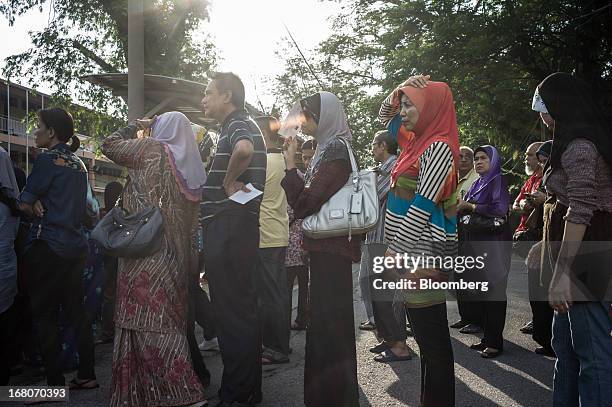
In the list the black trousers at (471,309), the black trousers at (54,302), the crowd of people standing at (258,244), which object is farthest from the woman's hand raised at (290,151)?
the black trousers at (471,309)

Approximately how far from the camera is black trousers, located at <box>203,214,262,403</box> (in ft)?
11.1

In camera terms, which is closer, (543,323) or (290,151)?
(290,151)

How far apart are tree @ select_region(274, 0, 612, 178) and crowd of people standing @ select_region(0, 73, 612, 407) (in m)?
11.2

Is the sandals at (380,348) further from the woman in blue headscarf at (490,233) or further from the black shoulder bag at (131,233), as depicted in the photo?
the black shoulder bag at (131,233)

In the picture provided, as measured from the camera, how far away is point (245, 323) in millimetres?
3461

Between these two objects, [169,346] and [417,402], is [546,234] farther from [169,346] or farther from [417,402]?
[169,346]

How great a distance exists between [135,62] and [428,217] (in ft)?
17.7

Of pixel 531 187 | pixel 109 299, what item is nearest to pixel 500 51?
pixel 531 187

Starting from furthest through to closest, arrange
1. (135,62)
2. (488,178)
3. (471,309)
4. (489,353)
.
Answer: (135,62)
(471,309)
(488,178)
(489,353)

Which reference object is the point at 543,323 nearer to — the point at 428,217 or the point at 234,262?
the point at 428,217

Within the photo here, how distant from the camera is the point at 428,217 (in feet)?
8.66

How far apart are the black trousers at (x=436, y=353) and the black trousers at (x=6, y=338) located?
9.22 feet

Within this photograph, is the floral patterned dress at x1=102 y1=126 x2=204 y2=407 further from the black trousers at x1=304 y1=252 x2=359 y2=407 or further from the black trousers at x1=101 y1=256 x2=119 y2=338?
the black trousers at x1=101 y1=256 x2=119 y2=338

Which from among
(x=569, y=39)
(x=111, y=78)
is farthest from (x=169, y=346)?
(x=569, y=39)
